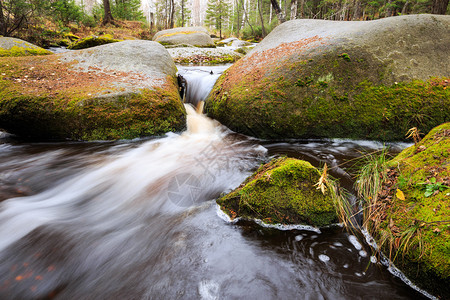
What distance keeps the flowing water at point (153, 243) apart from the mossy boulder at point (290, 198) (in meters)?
0.14

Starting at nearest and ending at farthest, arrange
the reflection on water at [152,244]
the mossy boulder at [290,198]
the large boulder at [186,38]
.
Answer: the reflection on water at [152,244], the mossy boulder at [290,198], the large boulder at [186,38]

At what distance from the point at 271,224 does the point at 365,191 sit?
3.97ft

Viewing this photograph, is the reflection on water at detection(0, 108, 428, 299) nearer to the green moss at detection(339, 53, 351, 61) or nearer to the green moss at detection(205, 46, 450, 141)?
the green moss at detection(205, 46, 450, 141)

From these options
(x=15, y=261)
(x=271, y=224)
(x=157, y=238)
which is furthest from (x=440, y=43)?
(x=15, y=261)

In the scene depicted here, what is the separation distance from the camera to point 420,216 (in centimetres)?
194

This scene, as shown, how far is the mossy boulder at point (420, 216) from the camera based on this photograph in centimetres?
169

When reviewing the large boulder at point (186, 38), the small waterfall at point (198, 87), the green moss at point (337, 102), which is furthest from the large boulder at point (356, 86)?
the large boulder at point (186, 38)

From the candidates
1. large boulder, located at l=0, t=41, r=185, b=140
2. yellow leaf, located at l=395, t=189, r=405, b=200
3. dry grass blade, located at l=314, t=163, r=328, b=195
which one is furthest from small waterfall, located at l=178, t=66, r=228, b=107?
yellow leaf, located at l=395, t=189, r=405, b=200

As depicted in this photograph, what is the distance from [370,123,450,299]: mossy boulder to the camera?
66.6 inches

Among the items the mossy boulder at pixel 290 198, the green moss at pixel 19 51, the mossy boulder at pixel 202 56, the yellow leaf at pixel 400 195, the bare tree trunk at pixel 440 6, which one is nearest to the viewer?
the yellow leaf at pixel 400 195

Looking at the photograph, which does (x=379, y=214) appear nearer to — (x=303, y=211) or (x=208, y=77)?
(x=303, y=211)

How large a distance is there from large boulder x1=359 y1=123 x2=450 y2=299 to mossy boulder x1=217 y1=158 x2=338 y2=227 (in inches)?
20.2

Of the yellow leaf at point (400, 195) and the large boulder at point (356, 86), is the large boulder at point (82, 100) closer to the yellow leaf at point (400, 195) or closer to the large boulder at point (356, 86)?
the large boulder at point (356, 86)

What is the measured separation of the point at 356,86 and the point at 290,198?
11.2 feet
